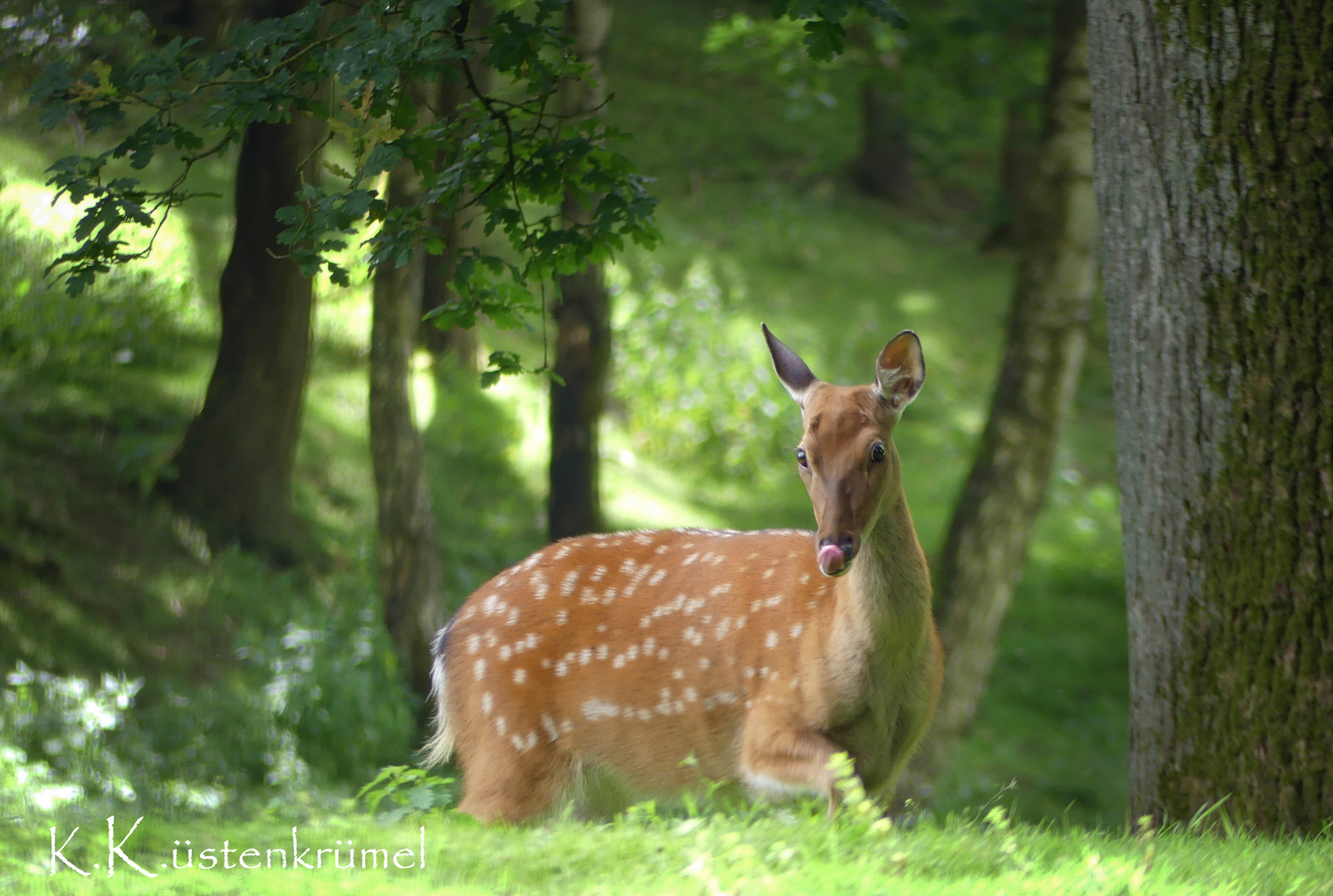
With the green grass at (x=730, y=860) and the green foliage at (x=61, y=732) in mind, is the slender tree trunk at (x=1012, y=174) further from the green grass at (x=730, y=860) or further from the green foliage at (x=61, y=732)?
the green grass at (x=730, y=860)

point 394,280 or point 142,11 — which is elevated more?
point 142,11

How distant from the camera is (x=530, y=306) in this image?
15.2ft

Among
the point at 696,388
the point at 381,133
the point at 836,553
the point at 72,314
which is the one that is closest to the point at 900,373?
the point at 836,553

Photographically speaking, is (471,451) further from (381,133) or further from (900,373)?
(900,373)

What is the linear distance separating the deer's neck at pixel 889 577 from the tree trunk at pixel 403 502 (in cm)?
435

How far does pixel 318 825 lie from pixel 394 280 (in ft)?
13.6

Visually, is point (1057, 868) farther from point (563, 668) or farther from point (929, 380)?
point (929, 380)

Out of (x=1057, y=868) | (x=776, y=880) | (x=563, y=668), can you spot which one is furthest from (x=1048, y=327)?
(x=776, y=880)

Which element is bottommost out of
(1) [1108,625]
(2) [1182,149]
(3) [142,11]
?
(1) [1108,625]

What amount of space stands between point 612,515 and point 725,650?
20.5 ft

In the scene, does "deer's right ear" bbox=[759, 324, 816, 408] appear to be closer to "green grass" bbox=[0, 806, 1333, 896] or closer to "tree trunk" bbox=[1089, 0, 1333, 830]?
"tree trunk" bbox=[1089, 0, 1333, 830]

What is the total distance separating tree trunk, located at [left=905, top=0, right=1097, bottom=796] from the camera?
25.8 ft

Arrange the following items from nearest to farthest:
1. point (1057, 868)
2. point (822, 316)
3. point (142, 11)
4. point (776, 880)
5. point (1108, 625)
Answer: point (776, 880), point (1057, 868), point (142, 11), point (1108, 625), point (822, 316)

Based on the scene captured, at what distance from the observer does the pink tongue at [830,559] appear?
11.8 ft
